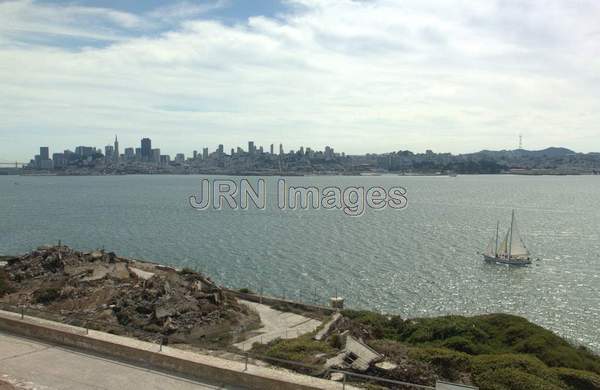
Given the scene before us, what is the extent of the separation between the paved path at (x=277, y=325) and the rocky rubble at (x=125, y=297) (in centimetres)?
91

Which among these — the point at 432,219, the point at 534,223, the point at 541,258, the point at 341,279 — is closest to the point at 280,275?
the point at 341,279

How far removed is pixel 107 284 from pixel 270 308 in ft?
24.3

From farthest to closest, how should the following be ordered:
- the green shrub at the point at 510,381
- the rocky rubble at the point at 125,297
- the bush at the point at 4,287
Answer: the bush at the point at 4,287 < the rocky rubble at the point at 125,297 < the green shrub at the point at 510,381

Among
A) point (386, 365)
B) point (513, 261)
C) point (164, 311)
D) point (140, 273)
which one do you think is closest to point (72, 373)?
point (386, 365)

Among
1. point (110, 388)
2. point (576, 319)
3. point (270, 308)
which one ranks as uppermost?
point (110, 388)

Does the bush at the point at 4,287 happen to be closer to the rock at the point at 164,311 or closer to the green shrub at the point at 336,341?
the rock at the point at 164,311

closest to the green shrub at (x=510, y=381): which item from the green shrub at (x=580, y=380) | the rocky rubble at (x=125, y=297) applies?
the green shrub at (x=580, y=380)

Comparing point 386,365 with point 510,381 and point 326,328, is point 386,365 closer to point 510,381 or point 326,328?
point 510,381

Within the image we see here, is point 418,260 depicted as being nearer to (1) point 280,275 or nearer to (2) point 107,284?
(1) point 280,275

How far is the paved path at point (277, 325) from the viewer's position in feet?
63.2

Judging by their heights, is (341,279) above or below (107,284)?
below

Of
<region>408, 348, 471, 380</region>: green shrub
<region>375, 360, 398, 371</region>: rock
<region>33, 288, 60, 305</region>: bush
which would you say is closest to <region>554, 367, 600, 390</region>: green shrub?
<region>408, 348, 471, 380</region>: green shrub

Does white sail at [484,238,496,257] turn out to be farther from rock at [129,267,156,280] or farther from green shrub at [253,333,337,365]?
green shrub at [253,333,337,365]

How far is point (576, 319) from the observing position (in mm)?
29719
